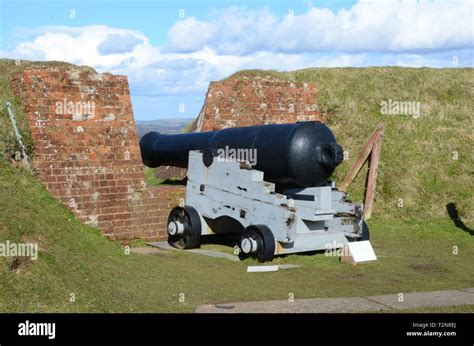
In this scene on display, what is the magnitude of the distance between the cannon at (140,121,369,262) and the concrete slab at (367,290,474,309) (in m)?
2.29

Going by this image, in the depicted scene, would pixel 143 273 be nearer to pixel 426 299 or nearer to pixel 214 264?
pixel 214 264

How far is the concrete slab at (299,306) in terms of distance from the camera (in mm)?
6746

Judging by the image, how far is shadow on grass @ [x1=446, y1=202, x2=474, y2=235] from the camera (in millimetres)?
13375

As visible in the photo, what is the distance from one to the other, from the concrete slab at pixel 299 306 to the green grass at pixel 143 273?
0.90 ft

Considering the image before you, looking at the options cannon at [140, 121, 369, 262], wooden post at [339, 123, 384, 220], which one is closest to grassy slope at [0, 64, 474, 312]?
cannon at [140, 121, 369, 262]

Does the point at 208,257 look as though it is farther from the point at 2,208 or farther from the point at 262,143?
the point at 2,208

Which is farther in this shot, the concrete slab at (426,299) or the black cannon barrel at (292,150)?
the black cannon barrel at (292,150)

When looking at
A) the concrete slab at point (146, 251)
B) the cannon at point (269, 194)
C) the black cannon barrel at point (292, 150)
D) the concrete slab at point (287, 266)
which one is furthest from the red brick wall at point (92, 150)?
the concrete slab at point (287, 266)

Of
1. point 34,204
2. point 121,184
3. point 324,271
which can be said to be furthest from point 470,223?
point 34,204

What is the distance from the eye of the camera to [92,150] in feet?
37.9

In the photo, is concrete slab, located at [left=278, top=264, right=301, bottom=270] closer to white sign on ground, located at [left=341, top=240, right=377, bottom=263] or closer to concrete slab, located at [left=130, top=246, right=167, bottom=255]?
white sign on ground, located at [left=341, top=240, right=377, bottom=263]

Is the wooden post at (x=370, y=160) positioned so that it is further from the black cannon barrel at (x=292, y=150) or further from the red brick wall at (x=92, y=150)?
the black cannon barrel at (x=292, y=150)

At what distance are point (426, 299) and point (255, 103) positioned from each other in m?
9.01
